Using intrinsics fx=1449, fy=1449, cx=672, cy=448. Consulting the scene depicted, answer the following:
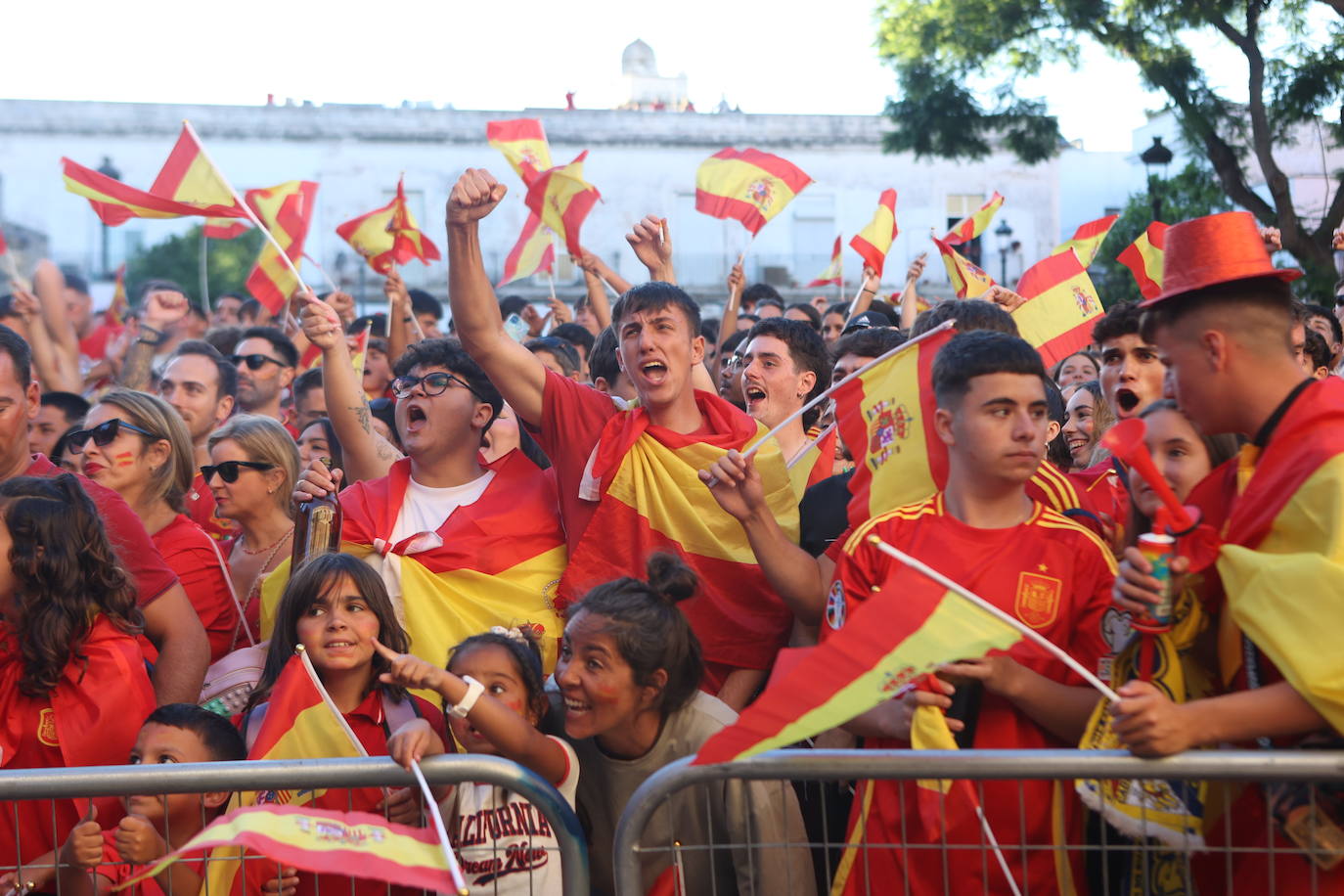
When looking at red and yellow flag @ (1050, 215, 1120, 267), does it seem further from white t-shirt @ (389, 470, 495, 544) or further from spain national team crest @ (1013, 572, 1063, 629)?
spain national team crest @ (1013, 572, 1063, 629)

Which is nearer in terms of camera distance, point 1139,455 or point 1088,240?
point 1139,455

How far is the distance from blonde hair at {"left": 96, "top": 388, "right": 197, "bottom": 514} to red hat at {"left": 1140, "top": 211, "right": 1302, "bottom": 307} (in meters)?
3.34

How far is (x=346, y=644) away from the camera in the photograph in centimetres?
376

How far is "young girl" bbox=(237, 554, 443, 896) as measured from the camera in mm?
3723

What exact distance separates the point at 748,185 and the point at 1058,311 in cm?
325

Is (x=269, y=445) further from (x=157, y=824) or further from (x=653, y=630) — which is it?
(x=653, y=630)

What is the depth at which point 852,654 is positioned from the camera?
8.68ft

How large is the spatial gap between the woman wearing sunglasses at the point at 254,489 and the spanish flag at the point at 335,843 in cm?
213

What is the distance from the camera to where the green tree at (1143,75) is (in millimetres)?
14305

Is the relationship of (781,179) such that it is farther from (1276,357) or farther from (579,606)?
(1276,357)

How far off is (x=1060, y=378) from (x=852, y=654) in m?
4.08

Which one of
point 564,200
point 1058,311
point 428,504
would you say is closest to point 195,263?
point 564,200

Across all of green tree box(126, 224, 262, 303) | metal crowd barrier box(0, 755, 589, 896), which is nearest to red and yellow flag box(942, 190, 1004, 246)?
metal crowd barrier box(0, 755, 589, 896)

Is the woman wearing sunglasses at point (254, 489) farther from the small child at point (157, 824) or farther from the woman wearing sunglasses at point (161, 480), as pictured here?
the small child at point (157, 824)
